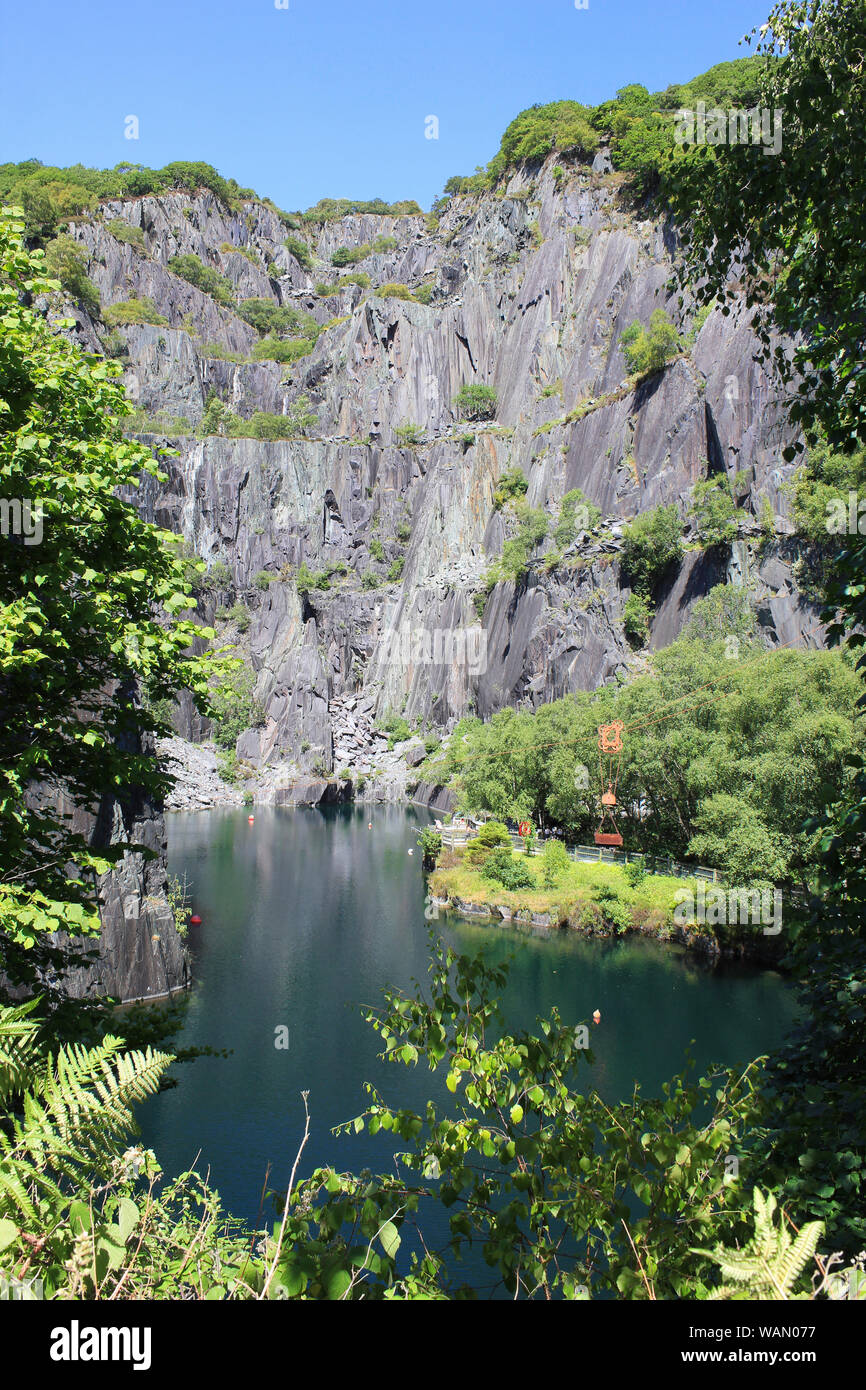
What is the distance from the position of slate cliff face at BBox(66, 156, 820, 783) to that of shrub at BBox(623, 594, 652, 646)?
2.94ft

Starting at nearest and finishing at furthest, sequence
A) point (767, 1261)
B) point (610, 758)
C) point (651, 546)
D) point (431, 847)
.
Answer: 1. point (767, 1261)
2. point (610, 758)
3. point (431, 847)
4. point (651, 546)

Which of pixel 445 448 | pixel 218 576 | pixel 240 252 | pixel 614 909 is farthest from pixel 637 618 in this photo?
pixel 240 252

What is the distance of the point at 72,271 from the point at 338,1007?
95.3 m

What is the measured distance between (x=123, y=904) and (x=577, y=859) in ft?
73.6

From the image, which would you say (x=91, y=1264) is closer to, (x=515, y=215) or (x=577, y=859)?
(x=577, y=859)

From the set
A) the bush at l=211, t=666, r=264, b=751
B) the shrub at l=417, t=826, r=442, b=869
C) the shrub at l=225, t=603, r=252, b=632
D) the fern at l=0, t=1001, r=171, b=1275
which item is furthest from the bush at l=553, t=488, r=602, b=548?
the fern at l=0, t=1001, r=171, b=1275

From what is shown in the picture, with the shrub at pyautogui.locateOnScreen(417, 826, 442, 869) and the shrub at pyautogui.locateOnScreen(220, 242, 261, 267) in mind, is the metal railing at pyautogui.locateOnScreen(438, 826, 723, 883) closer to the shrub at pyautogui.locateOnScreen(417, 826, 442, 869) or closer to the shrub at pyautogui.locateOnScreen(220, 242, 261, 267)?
the shrub at pyautogui.locateOnScreen(417, 826, 442, 869)

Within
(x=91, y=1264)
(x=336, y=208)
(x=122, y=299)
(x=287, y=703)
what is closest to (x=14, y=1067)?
(x=91, y=1264)

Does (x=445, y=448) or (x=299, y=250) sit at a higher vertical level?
(x=299, y=250)

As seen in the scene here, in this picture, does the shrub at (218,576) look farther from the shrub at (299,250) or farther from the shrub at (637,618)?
the shrub at (299,250)

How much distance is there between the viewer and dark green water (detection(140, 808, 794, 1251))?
16.8 m

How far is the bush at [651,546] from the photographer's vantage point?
53.8 metres

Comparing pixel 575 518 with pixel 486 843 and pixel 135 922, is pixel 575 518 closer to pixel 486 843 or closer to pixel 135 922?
pixel 486 843

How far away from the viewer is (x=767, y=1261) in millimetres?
2256
